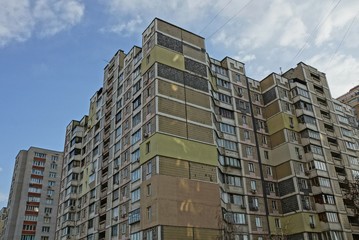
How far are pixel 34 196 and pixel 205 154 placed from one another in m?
67.5

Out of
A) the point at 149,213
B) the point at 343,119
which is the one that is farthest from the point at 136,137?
the point at 343,119

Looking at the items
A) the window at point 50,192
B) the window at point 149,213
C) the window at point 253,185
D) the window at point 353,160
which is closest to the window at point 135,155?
the window at point 149,213

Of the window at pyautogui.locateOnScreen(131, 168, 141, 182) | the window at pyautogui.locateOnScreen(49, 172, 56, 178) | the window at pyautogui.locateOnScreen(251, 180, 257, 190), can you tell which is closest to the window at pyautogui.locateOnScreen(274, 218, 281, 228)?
the window at pyautogui.locateOnScreen(251, 180, 257, 190)

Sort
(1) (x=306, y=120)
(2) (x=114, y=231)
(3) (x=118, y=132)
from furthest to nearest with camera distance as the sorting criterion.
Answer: (1) (x=306, y=120), (3) (x=118, y=132), (2) (x=114, y=231)

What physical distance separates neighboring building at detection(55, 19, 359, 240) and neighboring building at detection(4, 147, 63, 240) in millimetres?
28589

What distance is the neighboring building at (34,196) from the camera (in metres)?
88.7

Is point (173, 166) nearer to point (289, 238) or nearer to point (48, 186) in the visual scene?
point (289, 238)

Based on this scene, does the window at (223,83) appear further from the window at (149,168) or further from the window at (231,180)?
the window at (149,168)

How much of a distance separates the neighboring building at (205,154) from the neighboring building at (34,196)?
1126 inches

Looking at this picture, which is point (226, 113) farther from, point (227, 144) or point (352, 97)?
point (352, 97)

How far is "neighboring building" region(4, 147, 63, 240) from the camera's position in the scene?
291 feet

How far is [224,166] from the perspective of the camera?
47.9m

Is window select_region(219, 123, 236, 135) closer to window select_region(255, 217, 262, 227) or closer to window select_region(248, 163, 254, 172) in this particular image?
window select_region(248, 163, 254, 172)

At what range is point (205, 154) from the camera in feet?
142
